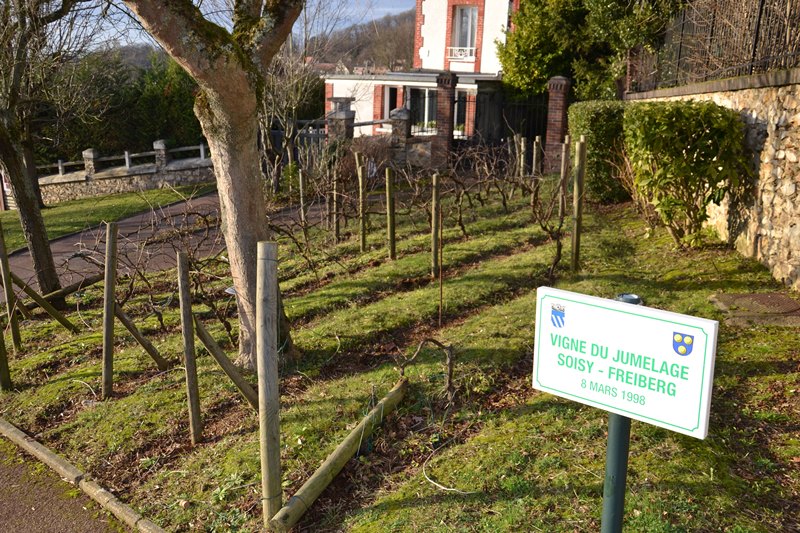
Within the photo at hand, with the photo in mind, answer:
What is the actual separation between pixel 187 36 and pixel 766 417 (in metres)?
5.04

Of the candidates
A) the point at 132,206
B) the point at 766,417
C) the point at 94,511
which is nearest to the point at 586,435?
the point at 766,417

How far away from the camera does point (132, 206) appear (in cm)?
1869

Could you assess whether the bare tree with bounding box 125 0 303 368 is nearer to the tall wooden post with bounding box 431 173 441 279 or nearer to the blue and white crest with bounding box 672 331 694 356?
the tall wooden post with bounding box 431 173 441 279

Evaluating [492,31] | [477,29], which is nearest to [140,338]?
[492,31]

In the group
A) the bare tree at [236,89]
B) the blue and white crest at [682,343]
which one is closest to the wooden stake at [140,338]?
the bare tree at [236,89]

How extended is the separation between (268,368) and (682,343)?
2375 millimetres

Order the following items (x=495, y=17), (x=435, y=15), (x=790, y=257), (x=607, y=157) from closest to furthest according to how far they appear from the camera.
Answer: (x=790, y=257), (x=607, y=157), (x=495, y=17), (x=435, y=15)

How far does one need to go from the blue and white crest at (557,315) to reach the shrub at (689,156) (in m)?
6.11

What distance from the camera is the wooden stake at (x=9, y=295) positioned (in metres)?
6.87

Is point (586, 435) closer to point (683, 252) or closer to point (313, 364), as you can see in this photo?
point (313, 364)

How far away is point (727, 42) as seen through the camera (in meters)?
9.58

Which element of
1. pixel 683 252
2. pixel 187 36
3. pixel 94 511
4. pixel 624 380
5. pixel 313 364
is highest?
pixel 187 36

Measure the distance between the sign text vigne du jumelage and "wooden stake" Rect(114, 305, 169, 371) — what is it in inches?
182

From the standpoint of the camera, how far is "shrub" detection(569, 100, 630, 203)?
40.5 feet
